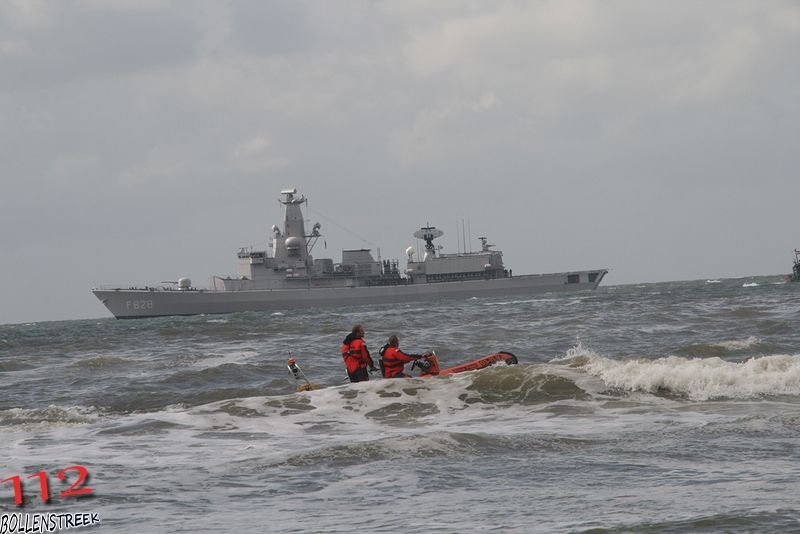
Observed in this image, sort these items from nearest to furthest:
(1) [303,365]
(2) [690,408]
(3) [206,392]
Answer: (2) [690,408] < (3) [206,392] < (1) [303,365]

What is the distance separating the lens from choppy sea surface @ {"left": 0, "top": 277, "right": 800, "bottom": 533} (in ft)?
26.0

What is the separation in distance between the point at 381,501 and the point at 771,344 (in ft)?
57.6

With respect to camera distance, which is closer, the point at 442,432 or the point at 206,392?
the point at 442,432

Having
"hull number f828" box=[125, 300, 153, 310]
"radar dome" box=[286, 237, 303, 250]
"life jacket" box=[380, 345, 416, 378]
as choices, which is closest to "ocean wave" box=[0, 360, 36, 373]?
"life jacket" box=[380, 345, 416, 378]

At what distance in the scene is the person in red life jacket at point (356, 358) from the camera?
17266 mm

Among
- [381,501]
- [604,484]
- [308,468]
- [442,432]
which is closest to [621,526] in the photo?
[604,484]

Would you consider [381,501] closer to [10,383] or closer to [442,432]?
[442,432]

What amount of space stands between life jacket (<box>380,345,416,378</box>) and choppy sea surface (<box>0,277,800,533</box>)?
17.1 inches

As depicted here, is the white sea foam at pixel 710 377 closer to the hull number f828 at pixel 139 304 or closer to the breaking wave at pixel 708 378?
the breaking wave at pixel 708 378

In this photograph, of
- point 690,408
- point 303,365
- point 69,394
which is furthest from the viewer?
point 303,365

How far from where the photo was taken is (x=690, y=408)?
1383 cm

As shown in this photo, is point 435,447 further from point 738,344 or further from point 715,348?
point 738,344

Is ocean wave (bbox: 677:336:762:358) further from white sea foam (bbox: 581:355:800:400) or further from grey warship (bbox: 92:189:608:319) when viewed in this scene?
grey warship (bbox: 92:189:608:319)

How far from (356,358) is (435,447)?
245 inches
